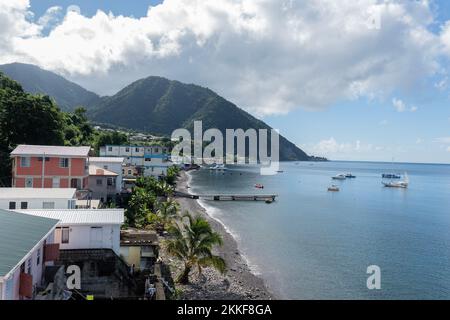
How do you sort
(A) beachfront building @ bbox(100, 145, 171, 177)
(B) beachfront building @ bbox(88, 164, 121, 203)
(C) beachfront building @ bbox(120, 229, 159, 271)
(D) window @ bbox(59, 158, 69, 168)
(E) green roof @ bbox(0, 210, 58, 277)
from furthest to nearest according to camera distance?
1. (A) beachfront building @ bbox(100, 145, 171, 177)
2. (B) beachfront building @ bbox(88, 164, 121, 203)
3. (D) window @ bbox(59, 158, 69, 168)
4. (C) beachfront building @ bbox(120, 229, 159, 271)
5. (E) green roof @ bbox(0, 210, 58, 277)

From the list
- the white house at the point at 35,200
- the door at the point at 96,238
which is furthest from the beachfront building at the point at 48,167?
the door at the point at 96,238

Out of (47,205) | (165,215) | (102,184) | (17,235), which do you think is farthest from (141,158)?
(17,235)

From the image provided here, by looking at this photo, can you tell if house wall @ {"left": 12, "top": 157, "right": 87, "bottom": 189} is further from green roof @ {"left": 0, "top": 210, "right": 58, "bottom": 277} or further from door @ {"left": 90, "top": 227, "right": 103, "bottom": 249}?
green roof @ {"left": 0, "top": 210, "right": 58, "bottom": 277}

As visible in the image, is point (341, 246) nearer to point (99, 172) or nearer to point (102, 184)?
point (102, 184)

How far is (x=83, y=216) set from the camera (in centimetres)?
2338

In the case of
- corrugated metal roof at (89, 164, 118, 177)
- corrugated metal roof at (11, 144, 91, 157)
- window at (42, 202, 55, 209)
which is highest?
corrugated metal roof at (11, 144, 91, 157)

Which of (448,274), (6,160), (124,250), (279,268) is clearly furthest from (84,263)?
(448,274)

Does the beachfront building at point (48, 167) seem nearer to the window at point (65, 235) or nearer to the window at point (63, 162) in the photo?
the window at point (63, 162)

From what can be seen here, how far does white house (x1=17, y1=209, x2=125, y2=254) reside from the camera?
22297 mm

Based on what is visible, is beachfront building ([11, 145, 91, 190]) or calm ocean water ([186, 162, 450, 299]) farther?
beachfront building ([11, 145, 91, 190])

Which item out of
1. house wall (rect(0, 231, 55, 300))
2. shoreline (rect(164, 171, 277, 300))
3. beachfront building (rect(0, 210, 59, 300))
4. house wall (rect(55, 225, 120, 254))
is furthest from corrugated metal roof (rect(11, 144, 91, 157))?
beachfront building (rect(0, 210, 59, 300))

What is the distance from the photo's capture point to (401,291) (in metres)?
32.2

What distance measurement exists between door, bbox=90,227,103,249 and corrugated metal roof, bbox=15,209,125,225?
57 cm
